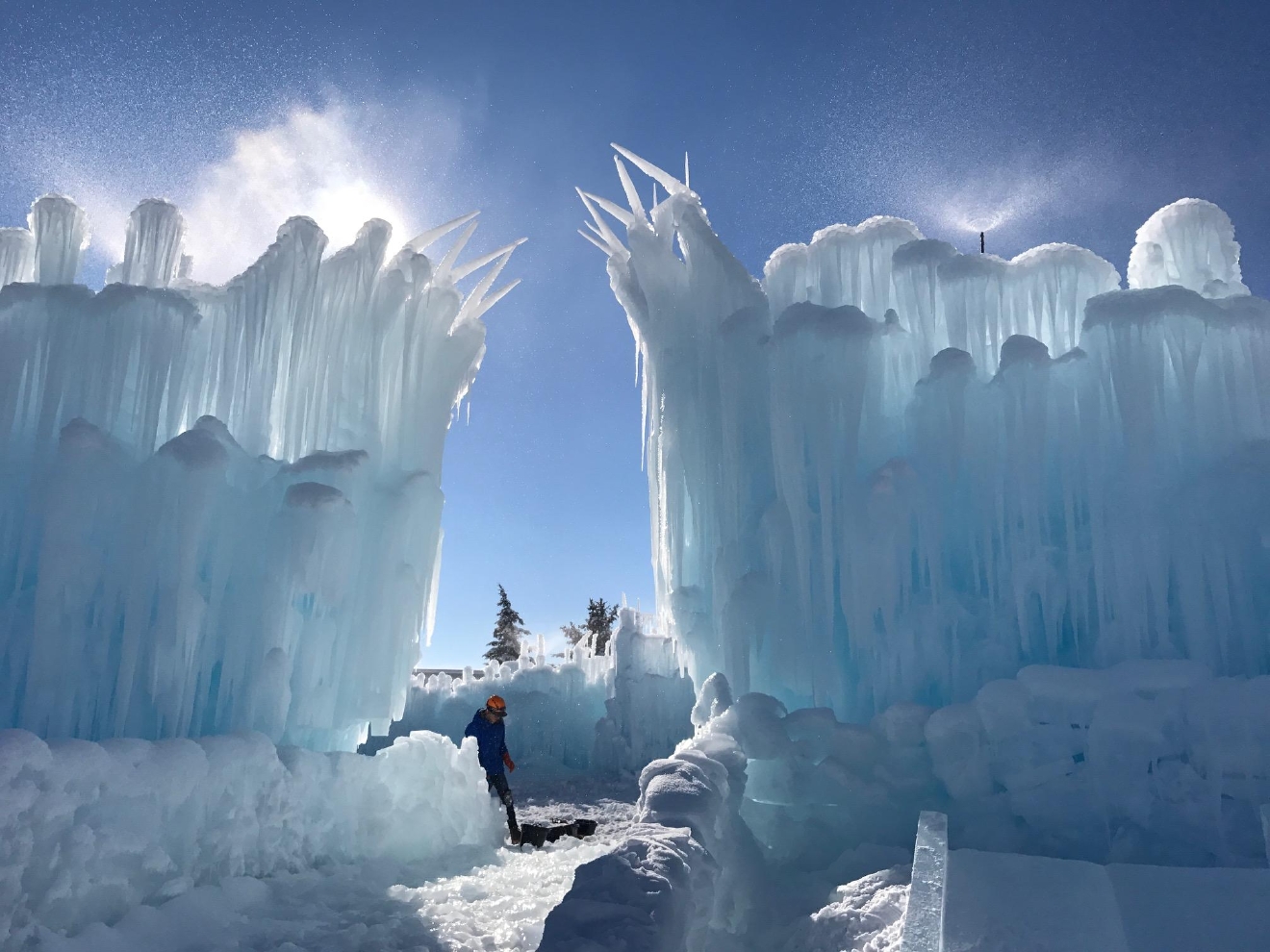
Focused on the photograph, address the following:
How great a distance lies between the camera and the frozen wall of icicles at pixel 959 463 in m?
8.19

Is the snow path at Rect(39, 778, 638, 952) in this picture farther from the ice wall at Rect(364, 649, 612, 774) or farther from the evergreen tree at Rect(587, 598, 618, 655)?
the evergreen tree at Rect(587, 598, 618, 655)

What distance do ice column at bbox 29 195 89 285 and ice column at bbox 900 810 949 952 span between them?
33.9ft

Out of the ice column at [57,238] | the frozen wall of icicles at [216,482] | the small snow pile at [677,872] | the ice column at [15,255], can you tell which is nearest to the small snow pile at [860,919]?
the small snow pile at [677,872]

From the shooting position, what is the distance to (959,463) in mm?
9258

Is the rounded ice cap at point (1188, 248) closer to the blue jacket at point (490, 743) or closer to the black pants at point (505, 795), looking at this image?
the blue jacket at point (490, 743)

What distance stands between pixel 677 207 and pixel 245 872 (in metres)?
9.72

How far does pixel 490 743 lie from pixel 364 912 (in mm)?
3741

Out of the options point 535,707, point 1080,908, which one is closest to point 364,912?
point 1080,908

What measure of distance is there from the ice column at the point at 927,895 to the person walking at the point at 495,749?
273 inches

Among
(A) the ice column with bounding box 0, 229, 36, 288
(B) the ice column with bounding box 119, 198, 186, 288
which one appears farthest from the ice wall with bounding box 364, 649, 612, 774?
(A) the ice column with bounding box 0, 229, 36, 288

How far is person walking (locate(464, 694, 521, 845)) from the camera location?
10.6 metres

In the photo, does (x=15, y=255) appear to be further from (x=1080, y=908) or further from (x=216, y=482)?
(x=1080, y=908)

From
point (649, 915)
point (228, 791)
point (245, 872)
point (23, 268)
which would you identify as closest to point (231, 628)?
point (228, 791)

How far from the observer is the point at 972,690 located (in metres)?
8.62
